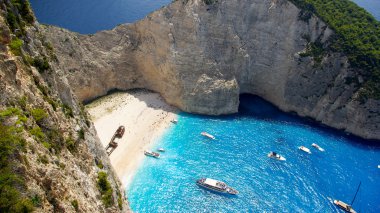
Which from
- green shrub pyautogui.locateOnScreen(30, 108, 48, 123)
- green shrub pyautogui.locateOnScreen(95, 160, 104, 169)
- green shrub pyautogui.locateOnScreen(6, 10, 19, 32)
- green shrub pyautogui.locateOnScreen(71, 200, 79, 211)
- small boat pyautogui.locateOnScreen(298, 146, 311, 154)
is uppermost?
green shrub pyautogui.locateOnScreen(6, 10, 19, 32)

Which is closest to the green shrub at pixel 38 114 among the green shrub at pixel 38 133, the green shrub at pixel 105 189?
the green shrub at pixel 38 133

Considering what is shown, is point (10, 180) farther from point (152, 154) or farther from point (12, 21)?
point (152, 154)

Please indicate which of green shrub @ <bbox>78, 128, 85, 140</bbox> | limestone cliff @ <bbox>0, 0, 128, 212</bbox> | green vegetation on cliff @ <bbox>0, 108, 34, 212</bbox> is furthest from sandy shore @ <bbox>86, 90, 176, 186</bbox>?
green vegetation on cliff @ <bbox>0, 108, 34, 212</bbox>

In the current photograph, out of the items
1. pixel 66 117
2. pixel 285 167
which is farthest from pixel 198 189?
pixel 66 117

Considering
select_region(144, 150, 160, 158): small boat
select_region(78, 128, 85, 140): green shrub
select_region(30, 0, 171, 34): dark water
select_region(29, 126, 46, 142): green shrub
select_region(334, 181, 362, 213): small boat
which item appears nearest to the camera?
select_region(29, 126, 46, 142): green shrub

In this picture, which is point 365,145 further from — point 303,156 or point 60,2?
point 60,2

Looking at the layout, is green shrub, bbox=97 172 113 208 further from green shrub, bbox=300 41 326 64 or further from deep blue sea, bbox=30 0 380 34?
deep blue sea, bbox=30 0 380 34

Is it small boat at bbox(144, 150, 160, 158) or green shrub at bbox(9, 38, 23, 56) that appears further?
small boat at bbox(144, 150, 160, 158)

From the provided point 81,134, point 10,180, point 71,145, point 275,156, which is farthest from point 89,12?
point 10,180
